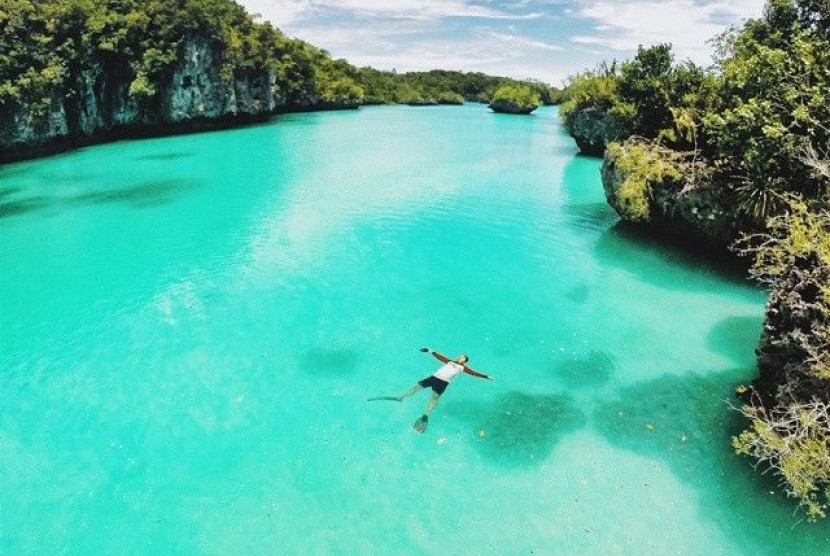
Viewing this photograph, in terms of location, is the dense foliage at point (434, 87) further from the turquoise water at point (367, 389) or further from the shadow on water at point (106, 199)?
the turquoise water at point (367, 389)

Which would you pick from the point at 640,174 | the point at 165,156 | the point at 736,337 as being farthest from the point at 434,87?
the point at 736,337

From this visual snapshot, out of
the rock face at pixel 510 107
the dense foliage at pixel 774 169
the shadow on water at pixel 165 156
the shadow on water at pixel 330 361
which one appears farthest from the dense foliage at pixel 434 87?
the shadow on water at pixel 330 361

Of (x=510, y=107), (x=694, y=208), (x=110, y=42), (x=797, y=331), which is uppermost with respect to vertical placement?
(x=110, y=42)

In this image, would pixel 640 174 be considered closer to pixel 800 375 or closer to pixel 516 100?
pixel 800 375

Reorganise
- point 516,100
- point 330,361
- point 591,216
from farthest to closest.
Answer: point 516,100, point 591,216, point 330,361

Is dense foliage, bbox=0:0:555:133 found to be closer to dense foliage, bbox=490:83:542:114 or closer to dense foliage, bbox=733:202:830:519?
dense foliage, bbox=490:83:542:114

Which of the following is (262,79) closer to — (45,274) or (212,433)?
(45,274)
